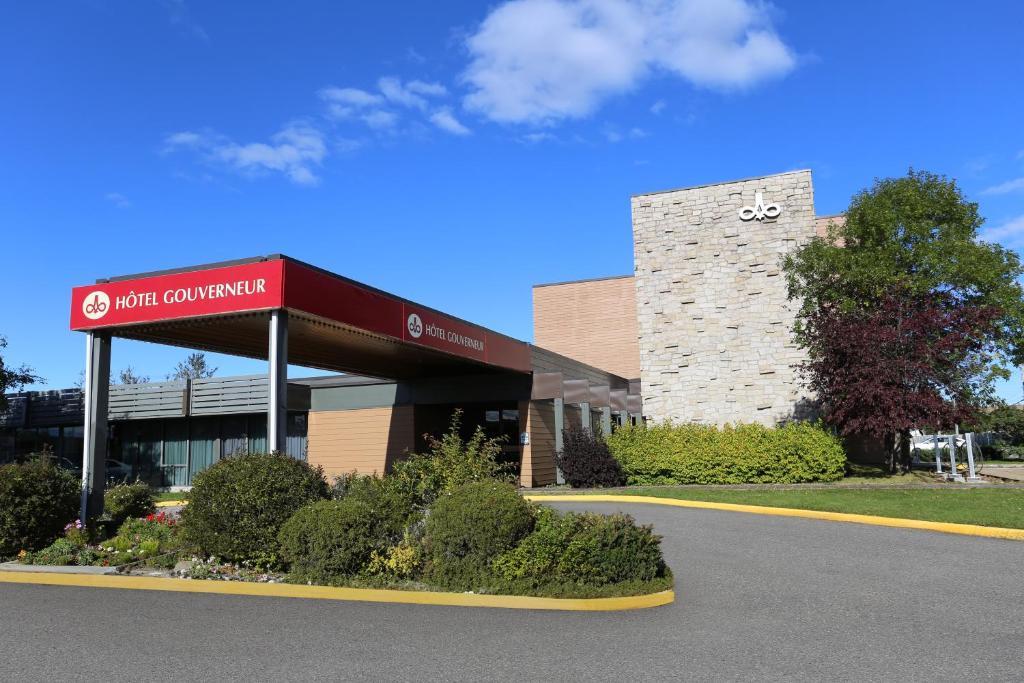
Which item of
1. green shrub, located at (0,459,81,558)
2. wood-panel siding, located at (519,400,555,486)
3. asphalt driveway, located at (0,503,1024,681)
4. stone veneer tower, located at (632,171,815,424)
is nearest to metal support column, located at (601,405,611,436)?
wood-panel siding, located at (519,400,555,486)

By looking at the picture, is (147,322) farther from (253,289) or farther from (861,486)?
(861,486)

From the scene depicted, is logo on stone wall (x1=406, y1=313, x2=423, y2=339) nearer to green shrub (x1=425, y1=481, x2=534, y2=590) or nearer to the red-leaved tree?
green shrub (x1=425, y1=481, x2=534, y2=590)

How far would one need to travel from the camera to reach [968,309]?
67.6 feet

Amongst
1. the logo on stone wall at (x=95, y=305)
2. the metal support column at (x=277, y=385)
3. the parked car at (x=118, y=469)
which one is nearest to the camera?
the metal support column at (x=277, y=385)

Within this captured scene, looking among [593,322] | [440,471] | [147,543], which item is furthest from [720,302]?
[147,543]

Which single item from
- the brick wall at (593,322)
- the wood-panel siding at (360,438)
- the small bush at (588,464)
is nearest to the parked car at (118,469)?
the wood-panel siding at (360,438)

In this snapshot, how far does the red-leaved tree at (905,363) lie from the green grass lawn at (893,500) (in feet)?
8.03

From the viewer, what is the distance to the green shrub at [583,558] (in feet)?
27.6

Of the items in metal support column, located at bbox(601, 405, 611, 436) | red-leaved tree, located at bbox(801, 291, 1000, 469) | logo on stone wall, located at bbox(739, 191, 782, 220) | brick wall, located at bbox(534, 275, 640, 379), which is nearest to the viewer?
red-leaved tree, located at bbox(801, 291, 1000, 469)

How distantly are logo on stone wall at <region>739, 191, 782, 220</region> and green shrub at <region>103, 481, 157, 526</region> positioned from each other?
2047 cm

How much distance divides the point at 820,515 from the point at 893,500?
2.61 meters

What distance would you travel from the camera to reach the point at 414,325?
17.9 meters

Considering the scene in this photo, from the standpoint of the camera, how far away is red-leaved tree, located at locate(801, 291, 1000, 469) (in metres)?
20.2

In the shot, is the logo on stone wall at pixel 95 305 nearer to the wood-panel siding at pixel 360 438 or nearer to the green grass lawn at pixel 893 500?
the green grass lawn at pixel 893 500
